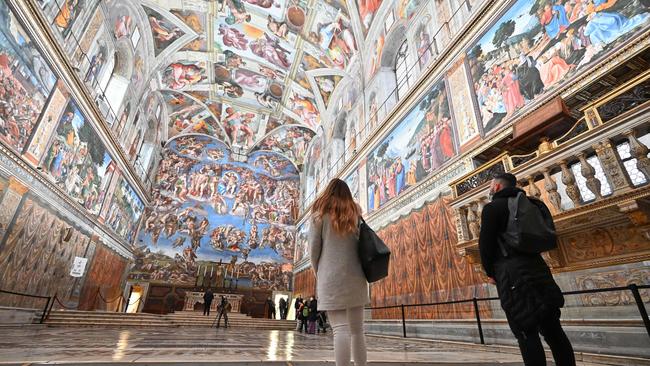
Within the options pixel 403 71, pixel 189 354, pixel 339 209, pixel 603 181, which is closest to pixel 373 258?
pixel 339 209

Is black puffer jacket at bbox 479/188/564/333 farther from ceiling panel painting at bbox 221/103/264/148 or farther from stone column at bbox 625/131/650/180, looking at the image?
ceiling panel painting at bbox 221/103/264/148

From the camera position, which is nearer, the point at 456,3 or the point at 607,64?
the point at 607,64

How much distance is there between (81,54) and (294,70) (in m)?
10.4

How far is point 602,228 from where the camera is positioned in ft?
11.6

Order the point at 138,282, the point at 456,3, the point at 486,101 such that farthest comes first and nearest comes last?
the point at 138,282, the point at 456,3, the point at 486,101

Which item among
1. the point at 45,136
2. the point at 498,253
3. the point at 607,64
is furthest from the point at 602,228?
the point at 45,136

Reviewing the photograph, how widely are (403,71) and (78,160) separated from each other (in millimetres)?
12290

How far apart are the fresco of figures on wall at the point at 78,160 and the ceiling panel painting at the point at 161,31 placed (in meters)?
6.54

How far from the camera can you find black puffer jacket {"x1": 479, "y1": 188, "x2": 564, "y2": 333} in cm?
154

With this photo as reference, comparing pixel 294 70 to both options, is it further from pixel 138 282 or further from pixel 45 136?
pixel 138 282

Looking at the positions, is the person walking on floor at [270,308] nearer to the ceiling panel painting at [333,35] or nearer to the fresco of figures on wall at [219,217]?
the fresco of figures on wall at [219,217]

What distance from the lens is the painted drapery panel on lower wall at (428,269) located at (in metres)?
5.72

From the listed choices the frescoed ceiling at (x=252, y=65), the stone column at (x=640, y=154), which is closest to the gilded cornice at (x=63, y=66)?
the frescoed ceiling at (x=252, y=65)

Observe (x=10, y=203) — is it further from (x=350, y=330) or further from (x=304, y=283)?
(x=304, y=283)
